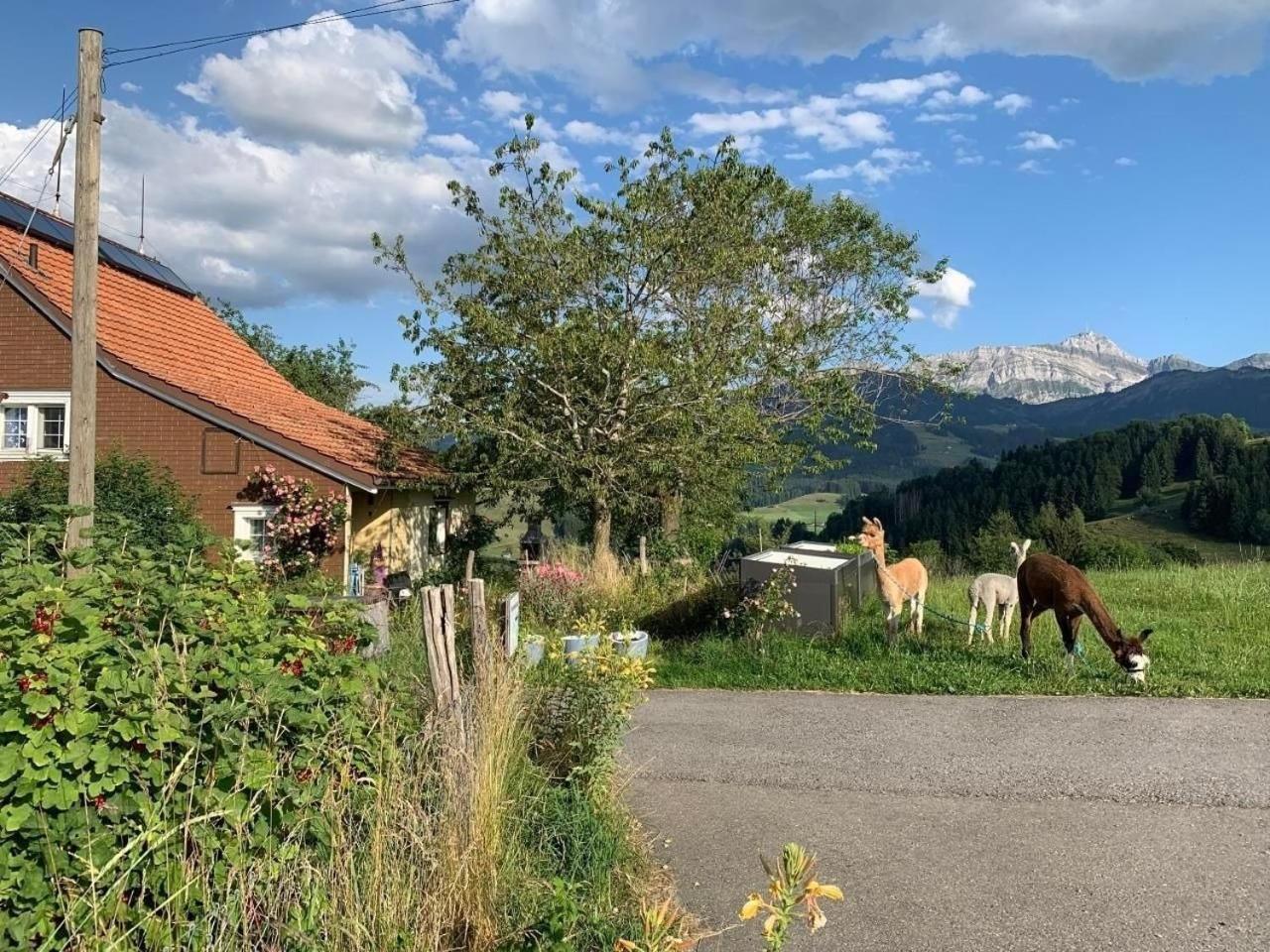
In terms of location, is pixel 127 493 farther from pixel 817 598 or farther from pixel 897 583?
pixel 897 583

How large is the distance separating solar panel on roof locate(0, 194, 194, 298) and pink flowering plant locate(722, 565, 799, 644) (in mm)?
17220

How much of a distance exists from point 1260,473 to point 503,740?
11019 centimetres

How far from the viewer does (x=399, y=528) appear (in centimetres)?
2164

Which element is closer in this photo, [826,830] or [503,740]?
[503,740]

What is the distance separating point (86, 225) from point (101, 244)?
13.1 m

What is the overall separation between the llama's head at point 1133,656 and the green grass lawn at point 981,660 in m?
0.18

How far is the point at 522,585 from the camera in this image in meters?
13.4

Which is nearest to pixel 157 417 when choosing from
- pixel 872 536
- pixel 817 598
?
pixel 817 598

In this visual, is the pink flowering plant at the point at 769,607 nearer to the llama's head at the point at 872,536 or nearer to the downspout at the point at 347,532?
the llama's head at the point at 872,536

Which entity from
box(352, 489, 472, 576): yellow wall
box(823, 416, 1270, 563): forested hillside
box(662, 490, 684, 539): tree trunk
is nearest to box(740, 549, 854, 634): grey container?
box(662, 490, 684, 539): tree trunk

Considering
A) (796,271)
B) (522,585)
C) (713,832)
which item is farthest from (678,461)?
(713,832)

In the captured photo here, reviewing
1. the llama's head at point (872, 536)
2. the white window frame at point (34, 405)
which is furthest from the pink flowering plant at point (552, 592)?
the white window frame at point (34, 405)

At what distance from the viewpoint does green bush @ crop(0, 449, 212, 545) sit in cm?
1594

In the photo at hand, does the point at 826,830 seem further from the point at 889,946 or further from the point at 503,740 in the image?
the point at 503,740
